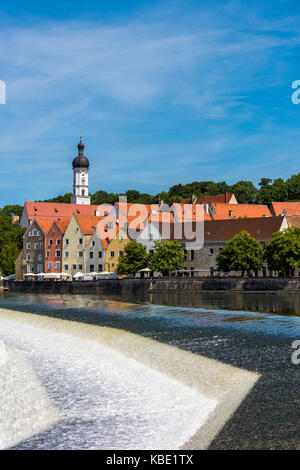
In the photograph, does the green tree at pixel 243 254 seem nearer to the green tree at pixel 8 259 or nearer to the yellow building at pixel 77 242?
the yellow building at pixel 77 242

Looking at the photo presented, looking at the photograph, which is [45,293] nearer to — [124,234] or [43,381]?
[124,234]

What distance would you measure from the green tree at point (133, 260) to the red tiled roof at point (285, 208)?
4982 centimetres

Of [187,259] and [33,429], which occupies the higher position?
[187,259]

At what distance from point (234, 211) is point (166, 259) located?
42702 millimetres

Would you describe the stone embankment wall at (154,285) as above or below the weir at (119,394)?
above

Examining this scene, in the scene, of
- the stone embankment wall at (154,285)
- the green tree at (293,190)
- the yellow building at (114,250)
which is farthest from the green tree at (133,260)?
the green tree at (293,190)

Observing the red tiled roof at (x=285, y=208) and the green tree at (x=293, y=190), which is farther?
the green tree at (x=293, y=190)

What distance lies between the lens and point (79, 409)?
19062 millimetres

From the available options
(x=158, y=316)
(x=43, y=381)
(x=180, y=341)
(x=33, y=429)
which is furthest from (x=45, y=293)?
(x=33, y=429)

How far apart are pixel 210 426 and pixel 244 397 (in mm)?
3219

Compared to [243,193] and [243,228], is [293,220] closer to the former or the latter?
[243,228]

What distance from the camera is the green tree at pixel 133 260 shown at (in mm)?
100062

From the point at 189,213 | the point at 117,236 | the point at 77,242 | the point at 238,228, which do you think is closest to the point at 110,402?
the point at 238,228
